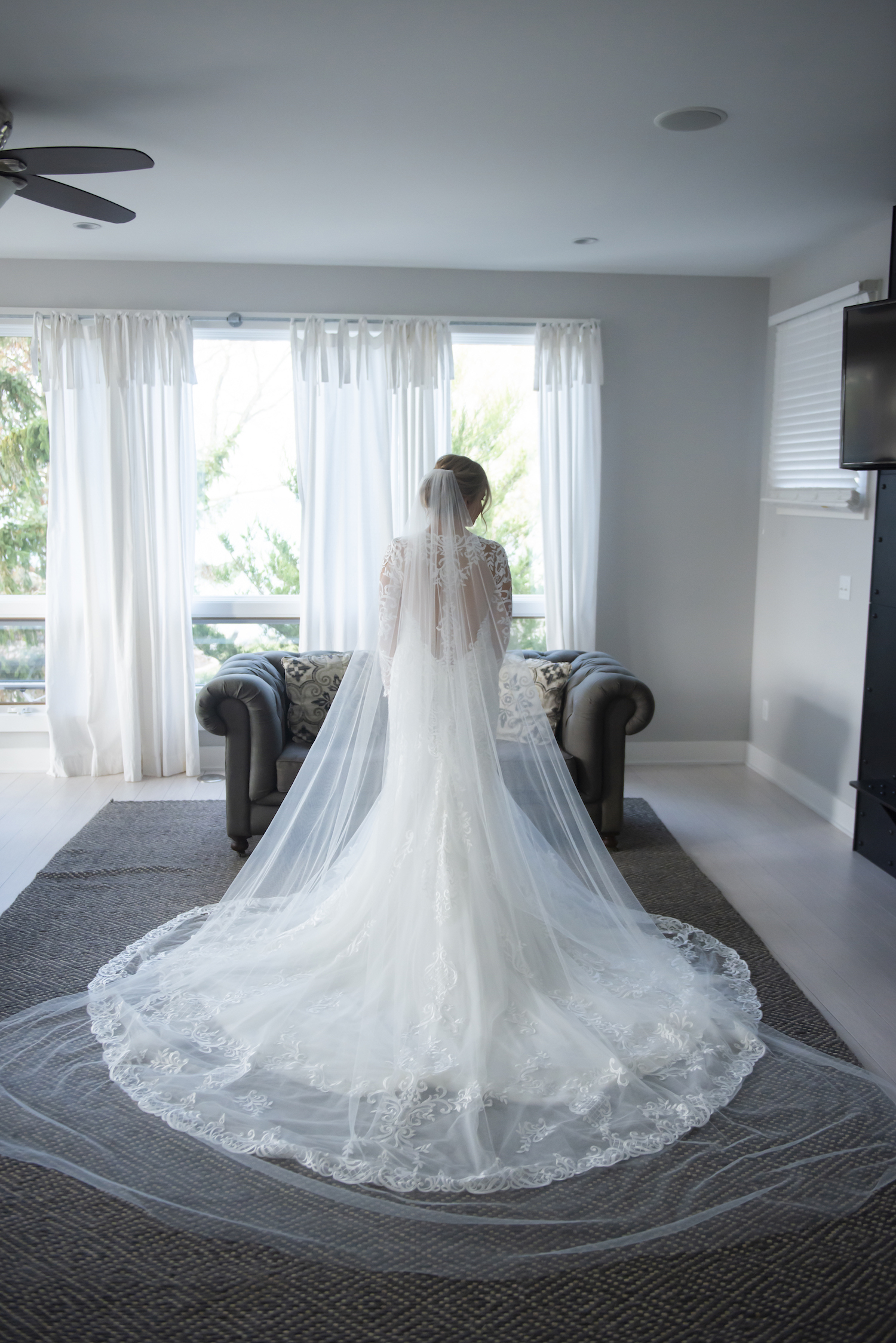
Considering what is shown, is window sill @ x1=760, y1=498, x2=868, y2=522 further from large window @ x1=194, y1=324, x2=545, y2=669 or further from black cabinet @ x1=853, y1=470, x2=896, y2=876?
large window @ x1=194, y1=324, x2=545, y2=669

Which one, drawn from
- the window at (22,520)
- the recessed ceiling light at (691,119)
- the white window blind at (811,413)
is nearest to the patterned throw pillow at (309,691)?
the window at (22,520)

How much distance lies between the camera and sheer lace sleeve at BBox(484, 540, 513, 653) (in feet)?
9.09

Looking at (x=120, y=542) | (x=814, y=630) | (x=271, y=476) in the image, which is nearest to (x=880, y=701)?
(x=814, y=630)

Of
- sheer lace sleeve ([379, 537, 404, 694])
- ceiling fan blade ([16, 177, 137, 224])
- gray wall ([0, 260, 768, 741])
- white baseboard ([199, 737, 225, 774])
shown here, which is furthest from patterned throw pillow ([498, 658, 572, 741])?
white baseboard ([199, 737, 225, 774])

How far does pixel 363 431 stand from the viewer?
A: 5148 mm

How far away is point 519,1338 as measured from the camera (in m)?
1.74

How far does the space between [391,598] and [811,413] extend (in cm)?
292

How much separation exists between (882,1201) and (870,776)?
2348mm

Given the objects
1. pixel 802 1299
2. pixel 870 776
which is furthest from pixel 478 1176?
pixel 870 776

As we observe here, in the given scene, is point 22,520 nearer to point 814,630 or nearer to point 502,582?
point 502,582

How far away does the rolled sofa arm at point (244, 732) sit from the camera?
407cm

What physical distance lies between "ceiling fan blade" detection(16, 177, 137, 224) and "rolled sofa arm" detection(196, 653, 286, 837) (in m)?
1.74

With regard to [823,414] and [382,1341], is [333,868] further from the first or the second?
[823,414]

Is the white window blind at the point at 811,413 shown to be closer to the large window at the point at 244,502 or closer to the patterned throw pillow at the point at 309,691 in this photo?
the patterned throw pillow at the point at 309,691
